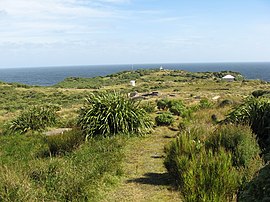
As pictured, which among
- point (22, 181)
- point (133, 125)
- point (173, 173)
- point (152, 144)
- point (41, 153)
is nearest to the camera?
point (22, 181)

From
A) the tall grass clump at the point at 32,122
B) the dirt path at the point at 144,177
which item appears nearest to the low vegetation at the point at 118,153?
the tall grass clump at the point at 32,122

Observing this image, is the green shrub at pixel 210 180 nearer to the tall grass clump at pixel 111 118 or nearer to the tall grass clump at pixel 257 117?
the tall grass clump at pixel 257 117

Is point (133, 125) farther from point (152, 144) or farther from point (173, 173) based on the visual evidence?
point (173, 173)

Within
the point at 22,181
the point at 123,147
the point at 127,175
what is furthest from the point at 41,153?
the point at 22,181

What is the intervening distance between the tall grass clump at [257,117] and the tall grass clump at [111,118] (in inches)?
147

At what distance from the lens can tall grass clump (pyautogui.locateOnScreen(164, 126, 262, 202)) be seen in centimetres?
523

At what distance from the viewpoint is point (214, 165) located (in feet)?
19.0

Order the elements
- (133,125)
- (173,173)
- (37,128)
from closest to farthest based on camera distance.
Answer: (173,173), (133,125), (37,128)

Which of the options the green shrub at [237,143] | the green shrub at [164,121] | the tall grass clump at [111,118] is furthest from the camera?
the green shrub at [164,121]

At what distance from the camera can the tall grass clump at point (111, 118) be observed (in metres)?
12.8

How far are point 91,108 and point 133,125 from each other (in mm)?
1876

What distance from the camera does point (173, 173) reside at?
7.65m

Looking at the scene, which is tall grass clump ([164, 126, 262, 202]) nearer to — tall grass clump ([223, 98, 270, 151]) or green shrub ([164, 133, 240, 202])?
green shrub ([164, 133, 240, 202])

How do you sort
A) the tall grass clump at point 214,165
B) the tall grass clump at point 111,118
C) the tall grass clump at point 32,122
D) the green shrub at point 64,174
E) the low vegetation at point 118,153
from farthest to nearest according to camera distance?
the tall grass clump at point 32,122 < the tall grass clump at point 111,118 < the green shrub at point 64,174 < the low vegetation at point 118,153 < the tall grass clump at point 214,165
